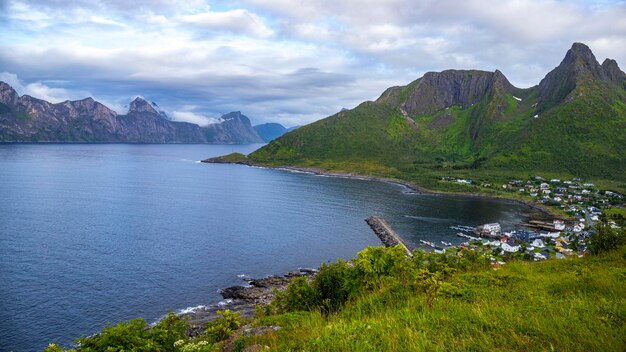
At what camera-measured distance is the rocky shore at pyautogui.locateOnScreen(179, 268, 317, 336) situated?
49.7 meters

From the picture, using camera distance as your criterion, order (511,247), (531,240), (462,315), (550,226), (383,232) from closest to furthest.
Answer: (462,315) < (511,247) < (531,240) < (383,232) < (550,226)

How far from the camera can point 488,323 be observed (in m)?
9.69

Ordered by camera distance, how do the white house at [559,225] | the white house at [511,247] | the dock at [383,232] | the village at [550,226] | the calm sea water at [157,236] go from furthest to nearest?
1. the white house at [559,225]
2. the dock at [383,232]
3. the white house at [511,247]
4. the village at [550,226]
5. the calm sea water at [157,236]

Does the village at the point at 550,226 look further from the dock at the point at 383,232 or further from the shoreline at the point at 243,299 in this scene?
the shoreline at the point at 243,299

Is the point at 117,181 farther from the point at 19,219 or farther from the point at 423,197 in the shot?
the point at 423,197

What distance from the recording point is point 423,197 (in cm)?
15750

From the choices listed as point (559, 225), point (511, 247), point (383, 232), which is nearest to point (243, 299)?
point (383, 232)

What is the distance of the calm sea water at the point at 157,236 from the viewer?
5291 cm

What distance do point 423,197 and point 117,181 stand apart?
131851 millimetres

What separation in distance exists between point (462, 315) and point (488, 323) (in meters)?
1.25

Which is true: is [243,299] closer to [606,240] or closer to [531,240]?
[606,240]

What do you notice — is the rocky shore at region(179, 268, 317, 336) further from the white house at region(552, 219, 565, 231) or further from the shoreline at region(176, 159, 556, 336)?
the white house at region(552, 219, 565, 231)

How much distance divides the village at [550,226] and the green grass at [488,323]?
2367 centimetres

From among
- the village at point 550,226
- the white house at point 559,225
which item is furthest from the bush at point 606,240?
the white house at point 559,225
